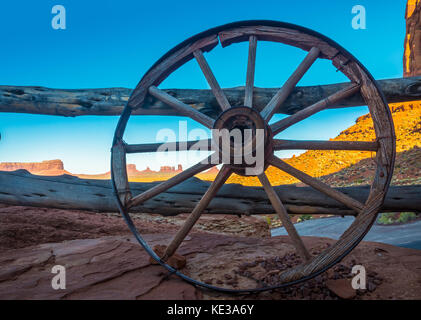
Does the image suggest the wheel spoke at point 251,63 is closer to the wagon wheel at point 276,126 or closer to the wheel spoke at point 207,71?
the wagon wheel at point 276,126

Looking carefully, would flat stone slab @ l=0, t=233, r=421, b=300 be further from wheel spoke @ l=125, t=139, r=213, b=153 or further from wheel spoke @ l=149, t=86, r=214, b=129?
wheel spoke @ l=149, t=86, r=214, b=129

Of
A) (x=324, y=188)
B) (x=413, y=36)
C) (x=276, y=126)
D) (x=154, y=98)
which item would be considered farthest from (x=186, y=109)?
(x=413, y=36)

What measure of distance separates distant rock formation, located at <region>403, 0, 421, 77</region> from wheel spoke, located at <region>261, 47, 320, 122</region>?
44.5 metres

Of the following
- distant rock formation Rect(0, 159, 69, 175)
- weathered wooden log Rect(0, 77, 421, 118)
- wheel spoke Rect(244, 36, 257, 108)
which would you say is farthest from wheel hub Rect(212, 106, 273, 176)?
distant rock formation Rect(0, 159, 69, 175)

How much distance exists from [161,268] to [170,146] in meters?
1.15

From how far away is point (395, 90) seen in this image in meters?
2.80

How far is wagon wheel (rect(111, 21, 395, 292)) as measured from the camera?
6.27 feet

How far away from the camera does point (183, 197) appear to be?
3074 millimetres

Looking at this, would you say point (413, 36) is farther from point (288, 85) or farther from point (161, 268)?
point (161, 268)

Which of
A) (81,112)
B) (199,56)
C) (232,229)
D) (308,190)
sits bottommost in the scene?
(232,229)
